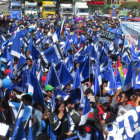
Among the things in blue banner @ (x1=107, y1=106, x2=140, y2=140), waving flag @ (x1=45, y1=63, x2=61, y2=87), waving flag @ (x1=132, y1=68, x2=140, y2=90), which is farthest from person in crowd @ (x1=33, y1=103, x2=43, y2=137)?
waving flag @ (x1=132, y1=68, x2=140, y2=90)

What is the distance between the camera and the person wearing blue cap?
465 centimetres

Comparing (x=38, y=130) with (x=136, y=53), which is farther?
(x=136, y=53)

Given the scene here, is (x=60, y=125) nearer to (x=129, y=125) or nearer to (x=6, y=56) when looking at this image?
(x=129, y=125)

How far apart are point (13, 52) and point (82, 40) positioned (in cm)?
454

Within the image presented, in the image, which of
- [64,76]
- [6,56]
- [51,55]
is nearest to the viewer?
[64,76]

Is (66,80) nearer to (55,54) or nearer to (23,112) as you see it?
(55,54)

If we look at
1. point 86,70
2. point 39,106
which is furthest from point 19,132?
point 86,70

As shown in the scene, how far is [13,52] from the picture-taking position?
8852 millimetres

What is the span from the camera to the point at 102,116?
4.91m

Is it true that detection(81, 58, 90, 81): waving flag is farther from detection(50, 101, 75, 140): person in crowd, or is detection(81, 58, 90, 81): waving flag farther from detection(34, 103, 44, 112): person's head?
detection(50, 101, 75, 140): person in crowd

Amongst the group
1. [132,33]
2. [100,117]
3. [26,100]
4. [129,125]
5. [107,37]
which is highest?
[132,33]

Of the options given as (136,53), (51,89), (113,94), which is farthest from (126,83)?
(136,53)

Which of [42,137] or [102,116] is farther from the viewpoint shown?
[102,116]

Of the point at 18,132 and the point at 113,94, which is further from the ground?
the point at 18,132
